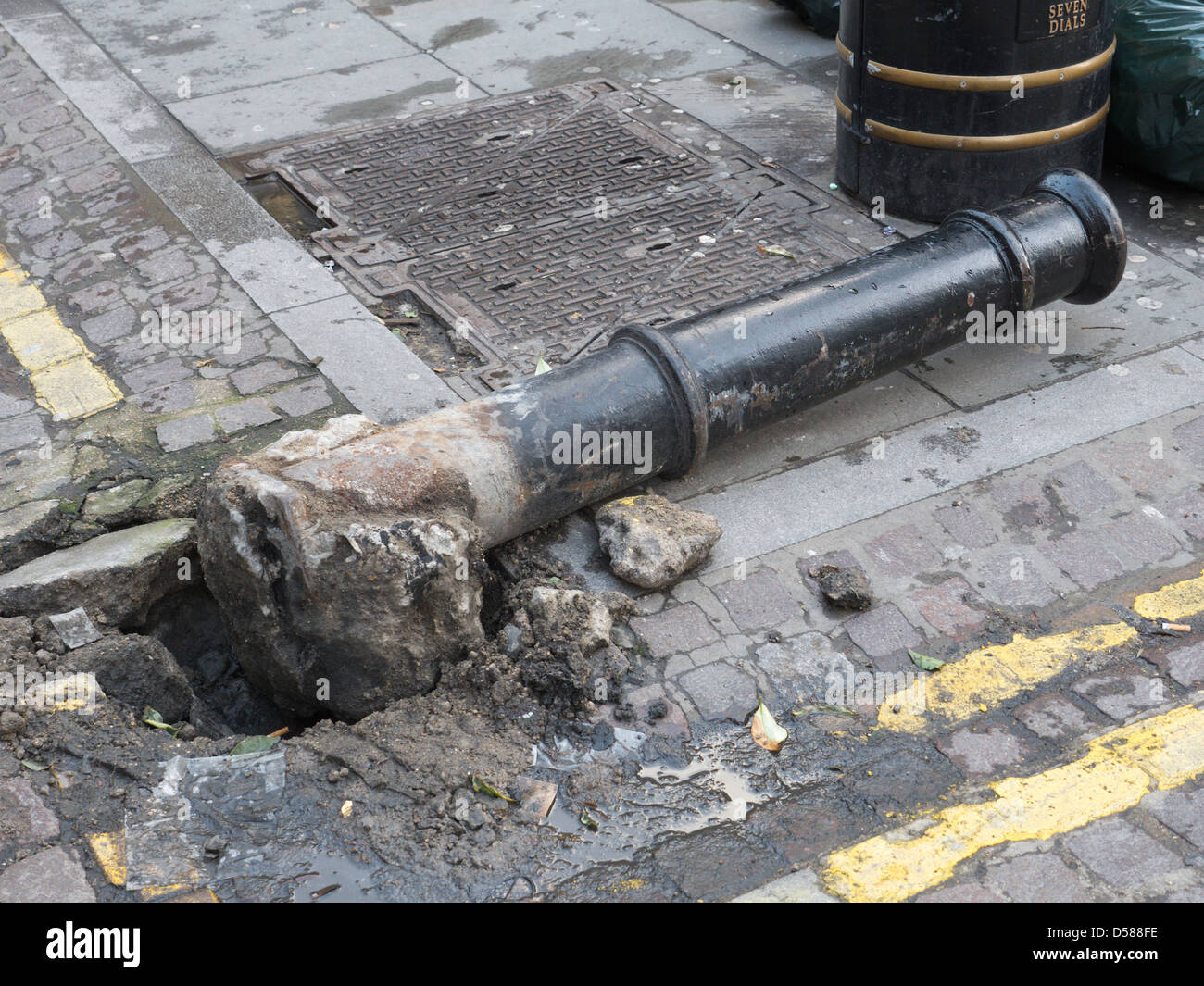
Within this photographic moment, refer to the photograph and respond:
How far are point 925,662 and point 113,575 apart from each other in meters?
2.56

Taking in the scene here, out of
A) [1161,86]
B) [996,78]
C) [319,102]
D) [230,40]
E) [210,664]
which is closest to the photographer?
[210,664]

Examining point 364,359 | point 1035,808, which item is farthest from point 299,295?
point 1035,808

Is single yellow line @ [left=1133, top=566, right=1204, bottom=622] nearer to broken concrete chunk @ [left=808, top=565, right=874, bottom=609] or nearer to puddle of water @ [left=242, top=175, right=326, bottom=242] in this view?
broken concrete chunk @ [left=808, top=565, right=874, bottom=609]

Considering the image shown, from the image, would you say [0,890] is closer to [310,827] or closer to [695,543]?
[310,827]

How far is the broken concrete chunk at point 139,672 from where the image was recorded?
11.8ft

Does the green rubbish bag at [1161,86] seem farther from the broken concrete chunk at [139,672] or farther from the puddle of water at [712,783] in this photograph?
the broken concrete chunk at [139,672]

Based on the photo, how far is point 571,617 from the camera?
3656 mm

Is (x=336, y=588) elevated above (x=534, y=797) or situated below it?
above

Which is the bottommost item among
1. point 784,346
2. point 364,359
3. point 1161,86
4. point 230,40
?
point 364,359

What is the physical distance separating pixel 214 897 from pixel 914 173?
14.4 feet

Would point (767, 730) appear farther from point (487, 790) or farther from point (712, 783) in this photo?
point (487, 790)

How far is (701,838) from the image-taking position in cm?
317

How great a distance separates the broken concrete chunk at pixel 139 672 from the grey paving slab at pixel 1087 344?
3.04 meters

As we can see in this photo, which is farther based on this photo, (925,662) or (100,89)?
(100,89)
